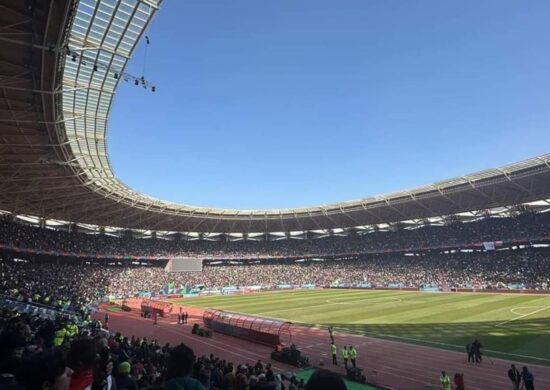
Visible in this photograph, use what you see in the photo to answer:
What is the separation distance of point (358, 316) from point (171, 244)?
55.5m

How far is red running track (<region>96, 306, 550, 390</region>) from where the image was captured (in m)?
18.1

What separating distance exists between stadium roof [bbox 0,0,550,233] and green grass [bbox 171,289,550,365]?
1732cm

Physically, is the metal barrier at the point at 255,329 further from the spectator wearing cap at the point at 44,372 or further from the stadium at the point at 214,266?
the spectator wearing cap at the point at 44,372

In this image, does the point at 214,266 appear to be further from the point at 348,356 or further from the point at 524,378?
the point at 524,378

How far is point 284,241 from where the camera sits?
3684 inches

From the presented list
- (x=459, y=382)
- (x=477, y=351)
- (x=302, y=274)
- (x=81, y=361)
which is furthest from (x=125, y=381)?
(x=302, y=274)

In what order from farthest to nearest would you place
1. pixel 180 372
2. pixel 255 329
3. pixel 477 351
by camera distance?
pixel 255 329
pixel 477 351
pixel 180 372

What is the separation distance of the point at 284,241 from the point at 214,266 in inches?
742

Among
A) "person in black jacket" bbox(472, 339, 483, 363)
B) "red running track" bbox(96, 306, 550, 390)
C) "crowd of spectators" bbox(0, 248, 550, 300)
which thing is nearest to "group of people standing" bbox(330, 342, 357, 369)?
"red running track" bbox(96, 306, 550, 390)

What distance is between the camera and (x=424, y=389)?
1698 centimetres

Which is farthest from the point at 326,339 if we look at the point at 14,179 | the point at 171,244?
the point at 171,244

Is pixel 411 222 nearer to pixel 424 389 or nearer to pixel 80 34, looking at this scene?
pixel 424 389

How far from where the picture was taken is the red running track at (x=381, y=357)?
18.1m

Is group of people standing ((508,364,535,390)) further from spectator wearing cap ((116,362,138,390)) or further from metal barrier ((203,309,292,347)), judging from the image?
spectator wearing cap ((116,362,138,390))
